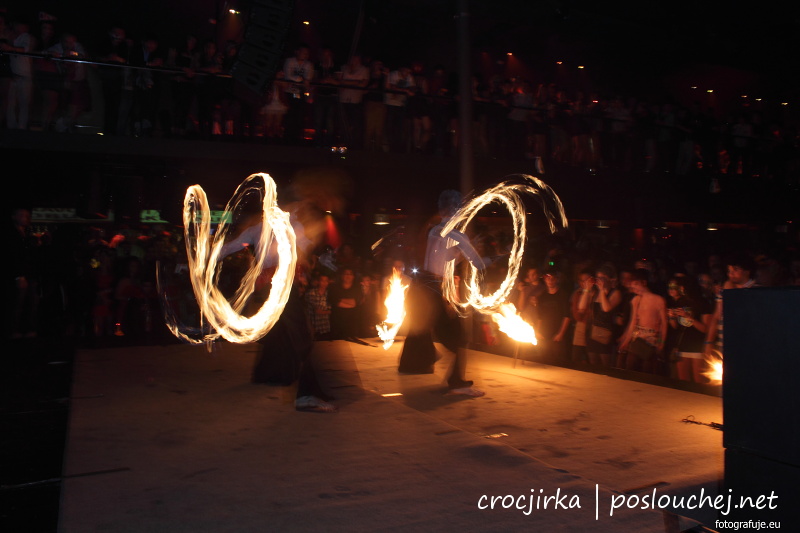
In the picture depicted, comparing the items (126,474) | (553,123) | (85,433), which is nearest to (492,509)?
(126,474)

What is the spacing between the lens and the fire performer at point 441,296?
605 cm

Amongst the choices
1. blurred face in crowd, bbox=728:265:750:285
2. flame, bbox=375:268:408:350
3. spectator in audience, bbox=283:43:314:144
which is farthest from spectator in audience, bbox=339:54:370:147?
blurred face in crowd, bbox=728:265:750:285

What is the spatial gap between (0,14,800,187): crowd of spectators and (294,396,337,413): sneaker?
6997 mm

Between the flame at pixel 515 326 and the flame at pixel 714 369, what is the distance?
1.77 metres

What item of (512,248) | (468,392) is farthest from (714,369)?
(512,248)

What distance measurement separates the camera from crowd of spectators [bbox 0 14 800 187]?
10.8m

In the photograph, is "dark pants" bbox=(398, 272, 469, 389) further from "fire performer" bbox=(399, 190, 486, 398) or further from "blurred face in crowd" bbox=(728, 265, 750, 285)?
"blurred face in crowd" bbox=(728, 265, 750, 285)

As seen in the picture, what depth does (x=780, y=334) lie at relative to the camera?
2.67m

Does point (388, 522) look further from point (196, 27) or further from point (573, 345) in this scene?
point (196, 27)

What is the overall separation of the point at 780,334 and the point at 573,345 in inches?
215

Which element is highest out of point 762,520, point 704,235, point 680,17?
point 680,17

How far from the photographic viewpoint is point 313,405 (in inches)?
213

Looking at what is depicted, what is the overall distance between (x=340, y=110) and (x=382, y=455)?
913cm

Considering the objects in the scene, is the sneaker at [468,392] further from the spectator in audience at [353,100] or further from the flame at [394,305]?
the spectator in audience at [353,100]
